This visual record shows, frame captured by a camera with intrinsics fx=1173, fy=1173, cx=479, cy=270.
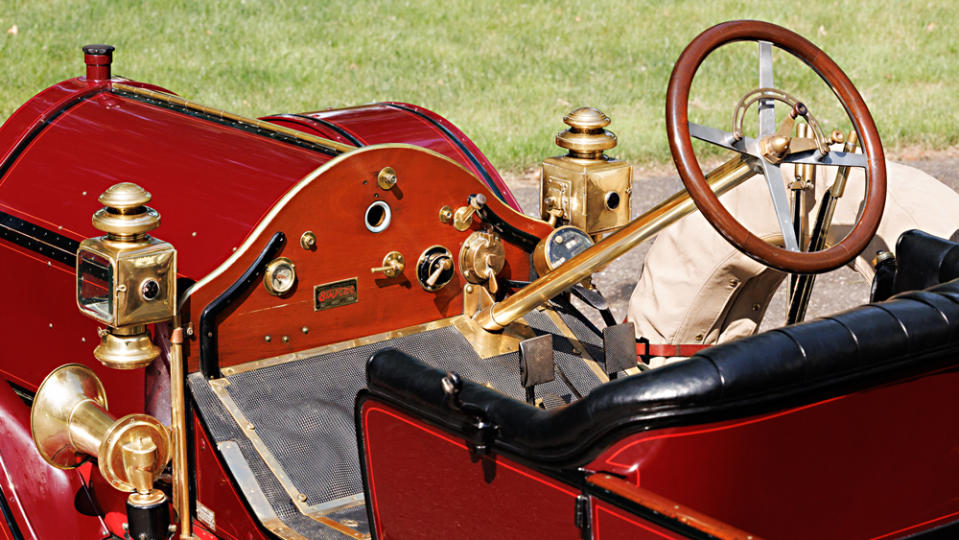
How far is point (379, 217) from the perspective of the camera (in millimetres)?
3076

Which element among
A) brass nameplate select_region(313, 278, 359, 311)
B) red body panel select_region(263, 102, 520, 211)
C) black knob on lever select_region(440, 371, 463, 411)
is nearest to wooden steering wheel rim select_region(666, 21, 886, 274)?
black knob on lever select_region(440, 371, 463, 411)

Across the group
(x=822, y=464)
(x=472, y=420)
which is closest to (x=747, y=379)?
(x=822, y=464)

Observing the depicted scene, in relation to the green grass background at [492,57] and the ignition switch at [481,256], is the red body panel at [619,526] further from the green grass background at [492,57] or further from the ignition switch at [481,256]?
the green grass background at [492,57]

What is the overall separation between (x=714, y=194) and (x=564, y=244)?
37.6 inches

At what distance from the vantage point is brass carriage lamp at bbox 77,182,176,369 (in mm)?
2486

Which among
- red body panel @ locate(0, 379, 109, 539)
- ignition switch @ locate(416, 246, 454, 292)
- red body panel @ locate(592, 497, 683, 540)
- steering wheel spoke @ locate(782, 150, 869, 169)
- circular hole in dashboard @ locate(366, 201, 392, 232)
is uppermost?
steering wheel spoke @ locate(782, 150, 869, 169)

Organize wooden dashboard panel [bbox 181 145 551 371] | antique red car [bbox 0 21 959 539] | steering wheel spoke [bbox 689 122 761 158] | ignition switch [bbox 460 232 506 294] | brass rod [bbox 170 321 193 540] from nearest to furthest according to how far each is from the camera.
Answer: antique red car [bbox 0 21 959 539] < steering wheel spoke [bbox 689 122 761 158] < brass rod [bbox 170 321 193 540] < wooden dashboard panel [bbox 181 145 551 371] < ignition switch [bbox 460 232 506 294]

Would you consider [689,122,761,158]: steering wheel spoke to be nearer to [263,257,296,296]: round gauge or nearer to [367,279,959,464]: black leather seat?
[367,279,959,464]: black leather seat

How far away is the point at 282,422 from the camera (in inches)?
114

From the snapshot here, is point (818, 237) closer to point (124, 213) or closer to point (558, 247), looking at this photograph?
point (558, 247)

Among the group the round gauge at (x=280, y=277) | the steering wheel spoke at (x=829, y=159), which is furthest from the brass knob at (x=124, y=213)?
the steering wheel spoke at (x=829, y=159)

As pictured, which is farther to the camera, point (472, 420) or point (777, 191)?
point (777, 191)

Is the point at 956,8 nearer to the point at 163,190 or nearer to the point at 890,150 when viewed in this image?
the point at 890,150

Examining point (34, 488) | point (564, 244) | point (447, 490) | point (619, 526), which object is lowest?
point (34, 488)
